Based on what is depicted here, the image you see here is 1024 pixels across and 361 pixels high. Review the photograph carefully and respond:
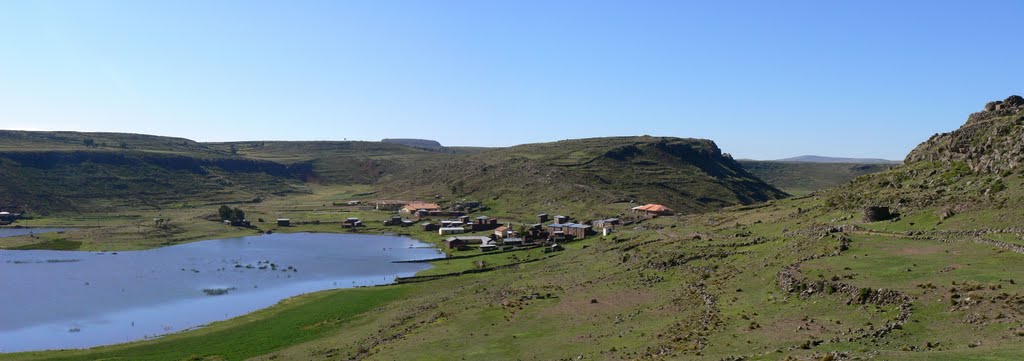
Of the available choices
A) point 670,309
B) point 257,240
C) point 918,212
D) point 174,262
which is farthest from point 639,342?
point 257,240

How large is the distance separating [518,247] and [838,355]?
93382mm

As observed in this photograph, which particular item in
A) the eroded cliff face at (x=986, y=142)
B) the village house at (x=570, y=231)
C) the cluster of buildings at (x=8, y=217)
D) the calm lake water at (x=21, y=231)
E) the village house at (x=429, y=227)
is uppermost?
the eroded cliff face at (x=986, y=142)

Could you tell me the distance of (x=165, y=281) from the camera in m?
104

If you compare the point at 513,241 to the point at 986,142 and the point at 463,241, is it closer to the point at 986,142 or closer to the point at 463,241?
the point at 463,241

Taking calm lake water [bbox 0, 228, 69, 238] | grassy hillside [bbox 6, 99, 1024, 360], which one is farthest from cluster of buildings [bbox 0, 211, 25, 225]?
grassy hillside [bbox 6, 99, 1024, 360]

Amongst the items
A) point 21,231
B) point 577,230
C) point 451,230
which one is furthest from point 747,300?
point 21,231

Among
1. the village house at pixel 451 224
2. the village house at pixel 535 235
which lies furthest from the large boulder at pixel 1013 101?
the village house at pixel 451 224

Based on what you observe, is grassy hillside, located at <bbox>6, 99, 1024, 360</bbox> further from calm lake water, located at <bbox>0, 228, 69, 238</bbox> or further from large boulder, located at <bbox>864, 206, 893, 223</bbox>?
calm lake water, located at <bbox>0, 228, 69, 238</bbox>

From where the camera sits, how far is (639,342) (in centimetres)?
4431

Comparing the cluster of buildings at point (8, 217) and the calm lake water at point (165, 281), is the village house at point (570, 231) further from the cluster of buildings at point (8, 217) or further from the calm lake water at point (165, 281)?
the cluster of buildings at point (8, 217)

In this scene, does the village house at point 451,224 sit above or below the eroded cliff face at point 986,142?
below

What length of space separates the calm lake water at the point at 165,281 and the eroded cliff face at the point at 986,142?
3004 inches

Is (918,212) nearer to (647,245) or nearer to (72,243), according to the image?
(647,245)

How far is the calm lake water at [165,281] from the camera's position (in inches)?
2945
